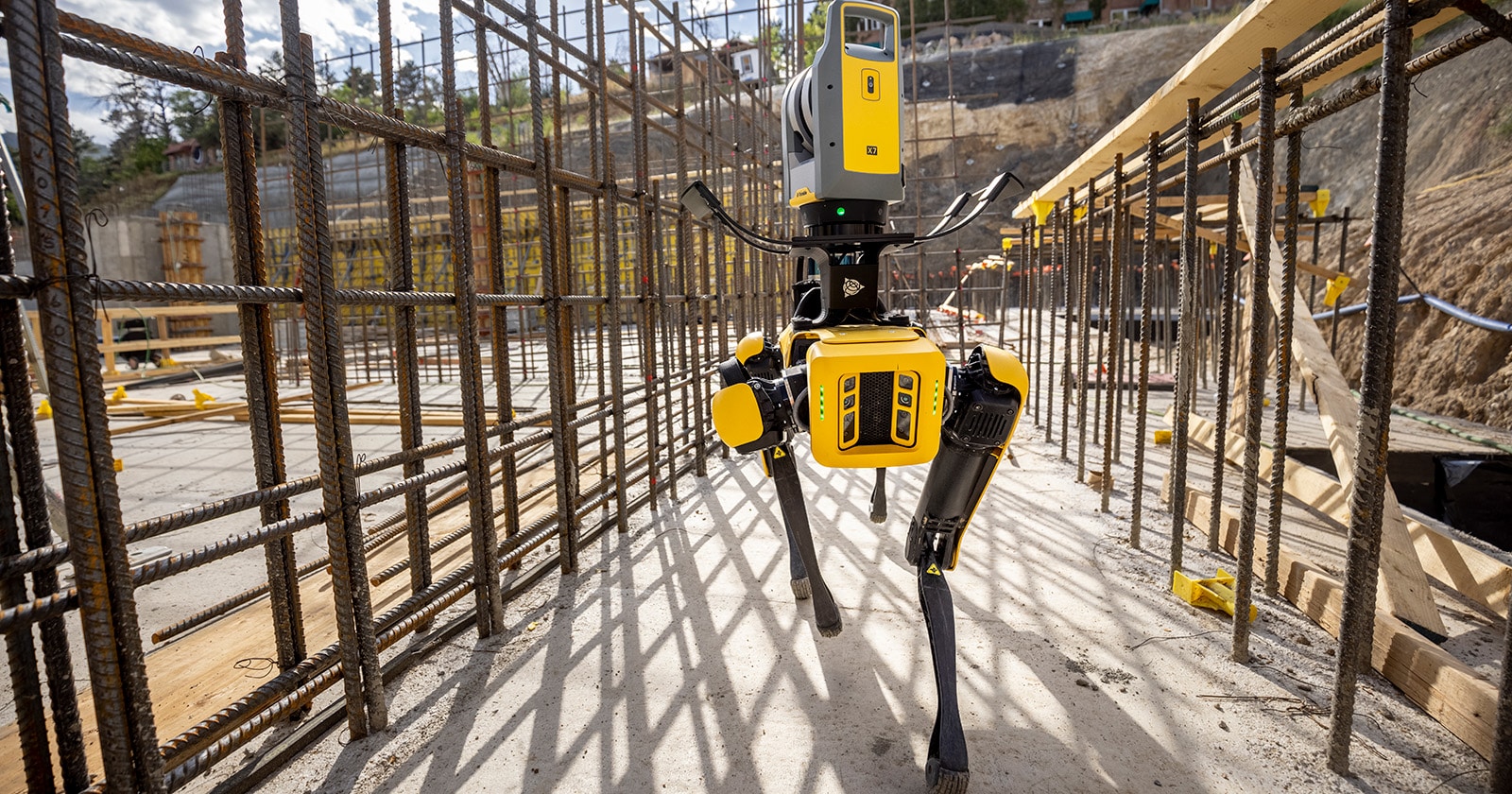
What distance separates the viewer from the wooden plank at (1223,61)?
2132 mm

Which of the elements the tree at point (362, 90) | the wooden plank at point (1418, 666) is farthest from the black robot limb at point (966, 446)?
the tree at point (362, 90)

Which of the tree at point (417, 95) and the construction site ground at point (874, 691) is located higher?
the tree at point (417, 95)

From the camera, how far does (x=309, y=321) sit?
7.13ft

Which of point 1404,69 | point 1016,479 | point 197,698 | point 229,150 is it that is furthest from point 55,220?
point 1016,479

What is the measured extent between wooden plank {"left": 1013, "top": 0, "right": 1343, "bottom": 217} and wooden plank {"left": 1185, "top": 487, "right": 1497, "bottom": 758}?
5.68 ft

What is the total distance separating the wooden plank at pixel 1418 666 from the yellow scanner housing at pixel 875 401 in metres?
1.32

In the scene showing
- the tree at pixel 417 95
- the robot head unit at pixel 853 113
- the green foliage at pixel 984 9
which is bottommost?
the robot head unit at pixel 853 113

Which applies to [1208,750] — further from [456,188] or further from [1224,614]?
[456,188]

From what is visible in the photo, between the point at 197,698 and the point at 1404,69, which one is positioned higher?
the point at 1404,69

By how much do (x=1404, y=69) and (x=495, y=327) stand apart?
3.11 m

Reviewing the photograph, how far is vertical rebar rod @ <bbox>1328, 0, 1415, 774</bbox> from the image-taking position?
1.78 meters

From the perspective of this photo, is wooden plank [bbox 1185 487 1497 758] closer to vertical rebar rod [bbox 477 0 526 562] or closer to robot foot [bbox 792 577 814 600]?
robot foot [bbox 792 577 814 600]

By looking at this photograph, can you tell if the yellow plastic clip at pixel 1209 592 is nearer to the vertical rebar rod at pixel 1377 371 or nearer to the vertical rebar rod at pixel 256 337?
the vertical rebar rod at pixel 1377 371

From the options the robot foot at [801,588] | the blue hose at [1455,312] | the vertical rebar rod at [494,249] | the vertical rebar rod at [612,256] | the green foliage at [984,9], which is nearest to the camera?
the vertical rebar rod at [494,249]
